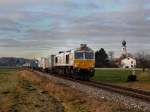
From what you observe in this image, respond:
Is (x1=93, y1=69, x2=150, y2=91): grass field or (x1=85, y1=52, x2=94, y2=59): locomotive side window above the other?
(x1=85, y1=52, x2=94, y2=59): locomotive side window

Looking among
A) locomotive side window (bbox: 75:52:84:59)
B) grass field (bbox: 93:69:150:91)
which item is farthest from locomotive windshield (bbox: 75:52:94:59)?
grass field (bbox: 93:69:150:91)

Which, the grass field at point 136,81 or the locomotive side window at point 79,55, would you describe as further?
the locomotive side window at point 79,55

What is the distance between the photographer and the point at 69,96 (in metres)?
27.4

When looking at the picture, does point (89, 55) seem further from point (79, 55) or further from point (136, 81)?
point (136, 81)

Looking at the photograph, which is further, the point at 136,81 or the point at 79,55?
the point at 79,55

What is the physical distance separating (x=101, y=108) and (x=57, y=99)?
749cm

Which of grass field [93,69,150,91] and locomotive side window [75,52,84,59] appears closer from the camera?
grass field [93,69,150,91]

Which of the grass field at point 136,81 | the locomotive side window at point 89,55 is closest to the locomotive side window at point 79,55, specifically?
the locomotive side window at point 89,55

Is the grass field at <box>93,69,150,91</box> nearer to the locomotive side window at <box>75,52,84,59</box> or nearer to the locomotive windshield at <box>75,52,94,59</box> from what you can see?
the locomotive windshield at <box>75,52,94,59</box>

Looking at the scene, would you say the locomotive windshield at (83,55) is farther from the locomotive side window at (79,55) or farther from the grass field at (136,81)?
the grass field at (136,81)

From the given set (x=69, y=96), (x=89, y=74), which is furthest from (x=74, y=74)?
(x=69, y=96)

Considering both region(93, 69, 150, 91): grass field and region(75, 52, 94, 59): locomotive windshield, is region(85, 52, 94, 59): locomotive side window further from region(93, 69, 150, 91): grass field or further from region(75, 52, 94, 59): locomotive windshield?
region(93, 69, 150, 91): grass field

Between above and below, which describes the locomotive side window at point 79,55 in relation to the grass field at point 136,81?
above

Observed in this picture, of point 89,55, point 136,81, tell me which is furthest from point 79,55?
point 136,81
